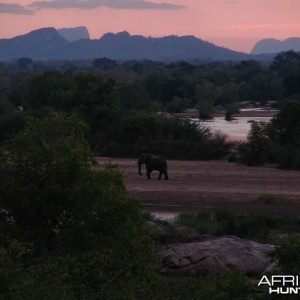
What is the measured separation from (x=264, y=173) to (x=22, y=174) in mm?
23373

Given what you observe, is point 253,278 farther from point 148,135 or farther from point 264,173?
point 148,135

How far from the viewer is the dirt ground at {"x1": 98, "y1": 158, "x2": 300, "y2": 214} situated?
27.7 metres

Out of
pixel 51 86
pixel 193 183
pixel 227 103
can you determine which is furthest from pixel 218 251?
pixel 227 103

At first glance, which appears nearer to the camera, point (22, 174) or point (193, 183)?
point (22, 174)

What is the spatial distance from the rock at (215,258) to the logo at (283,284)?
6.47 meters

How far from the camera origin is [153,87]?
89.8 m

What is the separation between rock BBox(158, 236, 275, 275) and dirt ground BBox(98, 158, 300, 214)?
Result: 9149 mm

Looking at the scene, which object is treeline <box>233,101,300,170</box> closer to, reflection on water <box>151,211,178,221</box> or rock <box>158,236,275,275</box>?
reflection on water <box>151,211,178,221</box>

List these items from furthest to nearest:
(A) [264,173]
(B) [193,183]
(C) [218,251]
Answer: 1. (A) [264,173]
2. (B) [193,183]
3. (C) [218,251]

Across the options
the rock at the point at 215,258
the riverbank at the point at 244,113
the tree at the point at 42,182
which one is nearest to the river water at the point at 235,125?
the riverbank at the point at 244,113

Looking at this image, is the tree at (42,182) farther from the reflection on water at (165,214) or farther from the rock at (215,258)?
the reflection on water at (165,214)

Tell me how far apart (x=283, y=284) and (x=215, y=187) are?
23.0 meters

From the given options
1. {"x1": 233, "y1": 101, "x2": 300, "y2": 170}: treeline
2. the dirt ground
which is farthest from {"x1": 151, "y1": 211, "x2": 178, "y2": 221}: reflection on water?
{"x1": 233, "y1": 101, "x2": 300, "y2": 170}: treeline

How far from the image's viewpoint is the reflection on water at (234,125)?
179 ft
